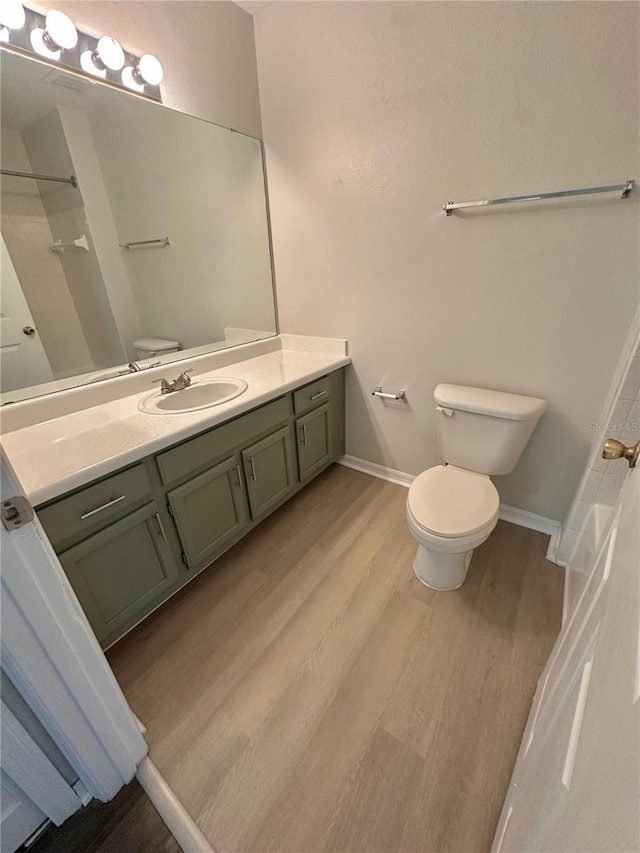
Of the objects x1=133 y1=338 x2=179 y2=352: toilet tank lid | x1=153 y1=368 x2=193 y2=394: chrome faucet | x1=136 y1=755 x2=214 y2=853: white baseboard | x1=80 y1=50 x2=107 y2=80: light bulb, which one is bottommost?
x1=136 y1=755 x2=214 y2=853: white baseboard

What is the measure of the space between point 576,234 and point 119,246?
187 centimetres

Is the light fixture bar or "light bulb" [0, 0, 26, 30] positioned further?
the light fixture bar

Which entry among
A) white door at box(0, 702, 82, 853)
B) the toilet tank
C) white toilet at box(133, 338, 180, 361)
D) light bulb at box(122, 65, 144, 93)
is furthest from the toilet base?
light bulb at box(122, 65, 144, 93)

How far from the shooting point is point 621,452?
0.67 metres

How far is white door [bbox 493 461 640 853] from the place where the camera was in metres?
0.30

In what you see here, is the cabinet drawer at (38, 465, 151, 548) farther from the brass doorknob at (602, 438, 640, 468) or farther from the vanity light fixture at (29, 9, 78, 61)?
the vanity light fixture at (29, 9, 78, 61)

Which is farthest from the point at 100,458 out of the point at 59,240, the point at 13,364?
the point at 59,240

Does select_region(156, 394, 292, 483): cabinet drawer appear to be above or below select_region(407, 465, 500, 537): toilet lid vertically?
above

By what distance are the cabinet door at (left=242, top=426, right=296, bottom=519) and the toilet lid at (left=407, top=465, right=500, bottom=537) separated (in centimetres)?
68

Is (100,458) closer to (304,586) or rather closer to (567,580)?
(304,586)

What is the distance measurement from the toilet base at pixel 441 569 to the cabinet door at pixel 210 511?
84cm

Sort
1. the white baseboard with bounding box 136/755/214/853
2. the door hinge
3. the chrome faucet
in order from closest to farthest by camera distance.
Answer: the door hinge < the white baseboard with bounding box 136/755/214/853 < the chrome faucet

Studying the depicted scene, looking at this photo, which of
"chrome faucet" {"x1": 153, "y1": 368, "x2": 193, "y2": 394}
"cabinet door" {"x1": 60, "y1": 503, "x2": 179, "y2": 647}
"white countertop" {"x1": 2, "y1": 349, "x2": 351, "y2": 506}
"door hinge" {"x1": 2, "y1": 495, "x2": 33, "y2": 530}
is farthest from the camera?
"chrome faucet" {"x1": 153, "y1": 368, "x2": 193, "y2": 394}

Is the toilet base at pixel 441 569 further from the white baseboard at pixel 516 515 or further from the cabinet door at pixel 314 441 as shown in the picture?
the cabinet door at pixel 314 441
